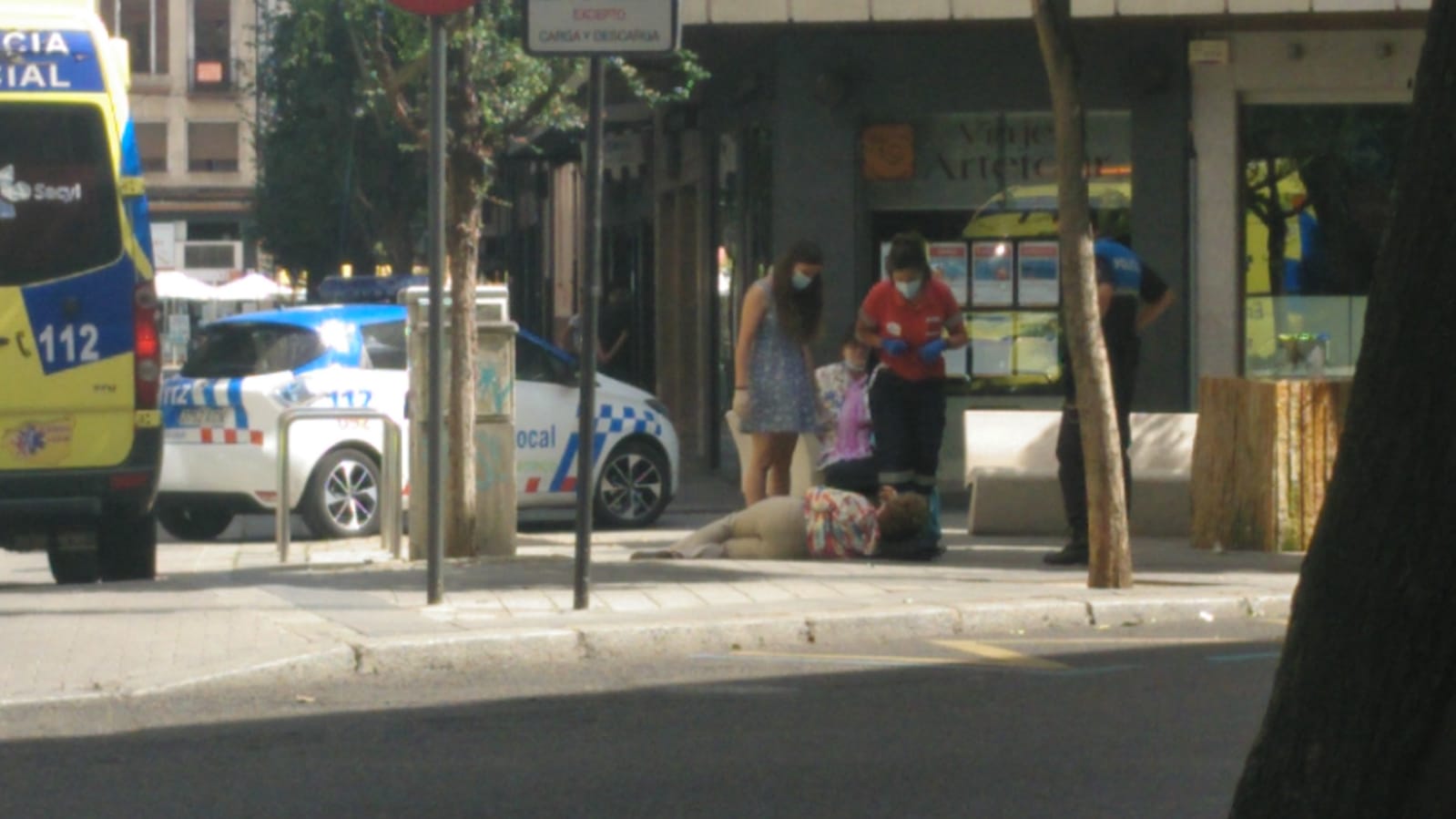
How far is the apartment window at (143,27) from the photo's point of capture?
256ft

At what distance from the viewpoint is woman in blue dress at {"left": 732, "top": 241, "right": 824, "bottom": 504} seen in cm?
1278

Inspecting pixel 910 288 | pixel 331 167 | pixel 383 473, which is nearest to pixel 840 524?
pixel 910 288

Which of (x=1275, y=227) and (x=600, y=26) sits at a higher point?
(x=600, y=26)

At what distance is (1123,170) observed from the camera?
54.9 ft

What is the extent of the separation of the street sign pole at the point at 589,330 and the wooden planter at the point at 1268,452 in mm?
4033

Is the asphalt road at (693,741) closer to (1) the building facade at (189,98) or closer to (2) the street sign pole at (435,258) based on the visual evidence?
(2) the street sign pole at (435,258)

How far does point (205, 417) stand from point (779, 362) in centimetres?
441

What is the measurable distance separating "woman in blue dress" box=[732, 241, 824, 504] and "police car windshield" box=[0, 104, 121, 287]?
11.5ft

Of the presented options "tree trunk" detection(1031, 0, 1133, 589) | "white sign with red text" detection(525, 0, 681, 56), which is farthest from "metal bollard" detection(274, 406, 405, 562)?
"tree trunk" detection(1031, 0, 1133, 589)

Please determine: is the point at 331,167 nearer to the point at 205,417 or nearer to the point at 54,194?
the point at 205,417

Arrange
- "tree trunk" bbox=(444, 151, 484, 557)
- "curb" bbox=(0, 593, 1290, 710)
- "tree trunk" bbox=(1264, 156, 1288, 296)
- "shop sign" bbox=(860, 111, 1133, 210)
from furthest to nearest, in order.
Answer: "shop sign" bbox=(860, 111, 1133, 210) → "tree trunk" bbox=(1264, 156, 1288, 296) → "tree trunk" bbox=(444, 151, 484, 557) → "curb" bbox=(0, 593, 1290, 710)

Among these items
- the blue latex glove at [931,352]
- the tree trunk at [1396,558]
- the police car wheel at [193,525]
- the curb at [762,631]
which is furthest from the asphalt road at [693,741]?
the police car wheel at [193,525]

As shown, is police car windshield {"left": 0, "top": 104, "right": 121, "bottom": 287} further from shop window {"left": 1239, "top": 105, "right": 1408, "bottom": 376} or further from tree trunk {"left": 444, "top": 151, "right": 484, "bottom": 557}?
shop window {"left": 1239, "top": 105, "right": 1408, "bottom": 376}

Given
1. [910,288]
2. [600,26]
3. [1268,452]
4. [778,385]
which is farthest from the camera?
[778,385]
